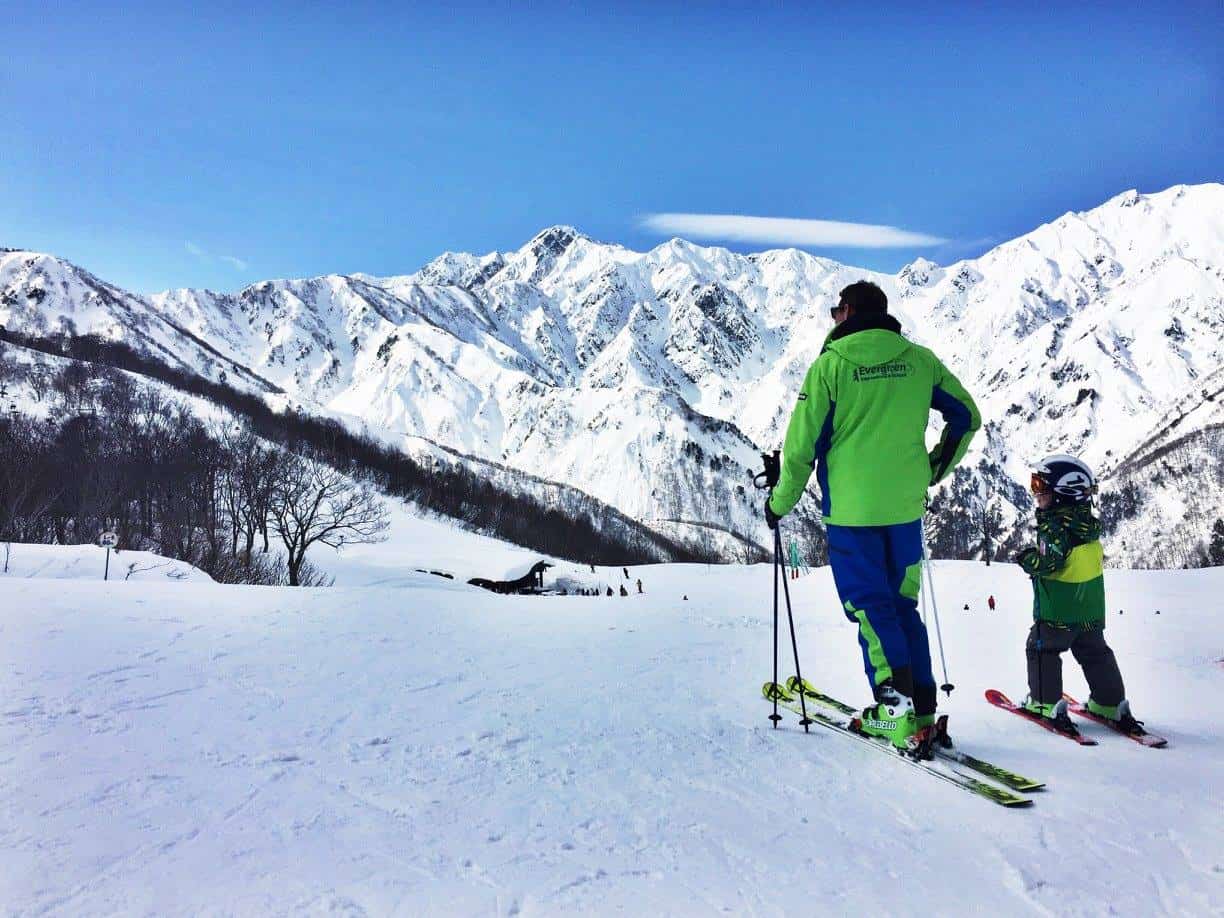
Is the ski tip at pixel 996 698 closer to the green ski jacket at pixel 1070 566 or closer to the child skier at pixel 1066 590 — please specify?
the child skier at pixel 1066 590

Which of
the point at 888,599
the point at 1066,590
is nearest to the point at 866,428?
the point at 888,599

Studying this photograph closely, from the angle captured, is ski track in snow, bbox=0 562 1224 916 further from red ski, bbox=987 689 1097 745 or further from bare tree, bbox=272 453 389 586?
bare tree, bbox=272 453 389 586

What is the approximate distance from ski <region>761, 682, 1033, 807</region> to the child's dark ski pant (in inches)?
62.6

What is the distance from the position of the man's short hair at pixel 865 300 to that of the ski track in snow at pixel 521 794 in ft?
9.39

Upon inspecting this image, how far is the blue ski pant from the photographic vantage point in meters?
4.34

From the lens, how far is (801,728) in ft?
15.4

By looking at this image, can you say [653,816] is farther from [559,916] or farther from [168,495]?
[168,495]

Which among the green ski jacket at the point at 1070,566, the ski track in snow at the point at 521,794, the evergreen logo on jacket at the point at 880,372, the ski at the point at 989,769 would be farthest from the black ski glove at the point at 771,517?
the green ski jacket at the point at 1070,566

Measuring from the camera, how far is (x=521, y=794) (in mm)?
3383

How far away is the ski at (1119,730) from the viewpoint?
14.4 ft

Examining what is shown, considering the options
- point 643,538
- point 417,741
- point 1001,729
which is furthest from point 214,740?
point 643,538

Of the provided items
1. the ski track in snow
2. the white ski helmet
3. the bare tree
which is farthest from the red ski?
the bare tree

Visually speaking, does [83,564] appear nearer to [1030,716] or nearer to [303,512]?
[303,512]

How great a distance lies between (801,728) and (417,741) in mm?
2546
